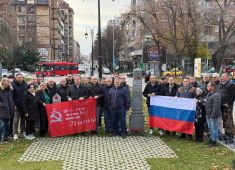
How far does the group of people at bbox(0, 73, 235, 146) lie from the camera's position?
10781 mm

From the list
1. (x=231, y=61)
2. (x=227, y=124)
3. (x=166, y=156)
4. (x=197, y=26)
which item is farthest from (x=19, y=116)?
(x=231, y=61)

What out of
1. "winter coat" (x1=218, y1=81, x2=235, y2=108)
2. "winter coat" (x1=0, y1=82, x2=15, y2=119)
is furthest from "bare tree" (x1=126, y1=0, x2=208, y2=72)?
"winter coat" (x1=0, y1=82, x2=15, y2=119)

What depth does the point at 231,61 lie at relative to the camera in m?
85.8

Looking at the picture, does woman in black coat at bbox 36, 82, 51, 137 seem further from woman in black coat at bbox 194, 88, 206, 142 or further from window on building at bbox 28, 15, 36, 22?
window on building at bbox 28, 15, 36, 22

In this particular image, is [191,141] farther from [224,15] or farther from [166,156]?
[224,15]

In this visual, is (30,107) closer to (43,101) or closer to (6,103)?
(43,101)

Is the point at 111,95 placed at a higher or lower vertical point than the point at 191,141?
higher

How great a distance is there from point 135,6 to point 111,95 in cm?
3927

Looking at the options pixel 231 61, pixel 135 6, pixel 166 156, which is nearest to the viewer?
pixel 166 156

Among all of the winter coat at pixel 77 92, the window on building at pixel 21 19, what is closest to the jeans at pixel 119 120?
the winter coat at pixel 77 92

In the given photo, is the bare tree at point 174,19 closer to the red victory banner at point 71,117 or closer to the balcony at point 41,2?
the red victory banner at point 71,117

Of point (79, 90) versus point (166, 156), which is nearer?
point (166, 156)

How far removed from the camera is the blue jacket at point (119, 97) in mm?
12156

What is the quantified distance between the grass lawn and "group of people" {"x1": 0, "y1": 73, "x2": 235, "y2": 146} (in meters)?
0.64
